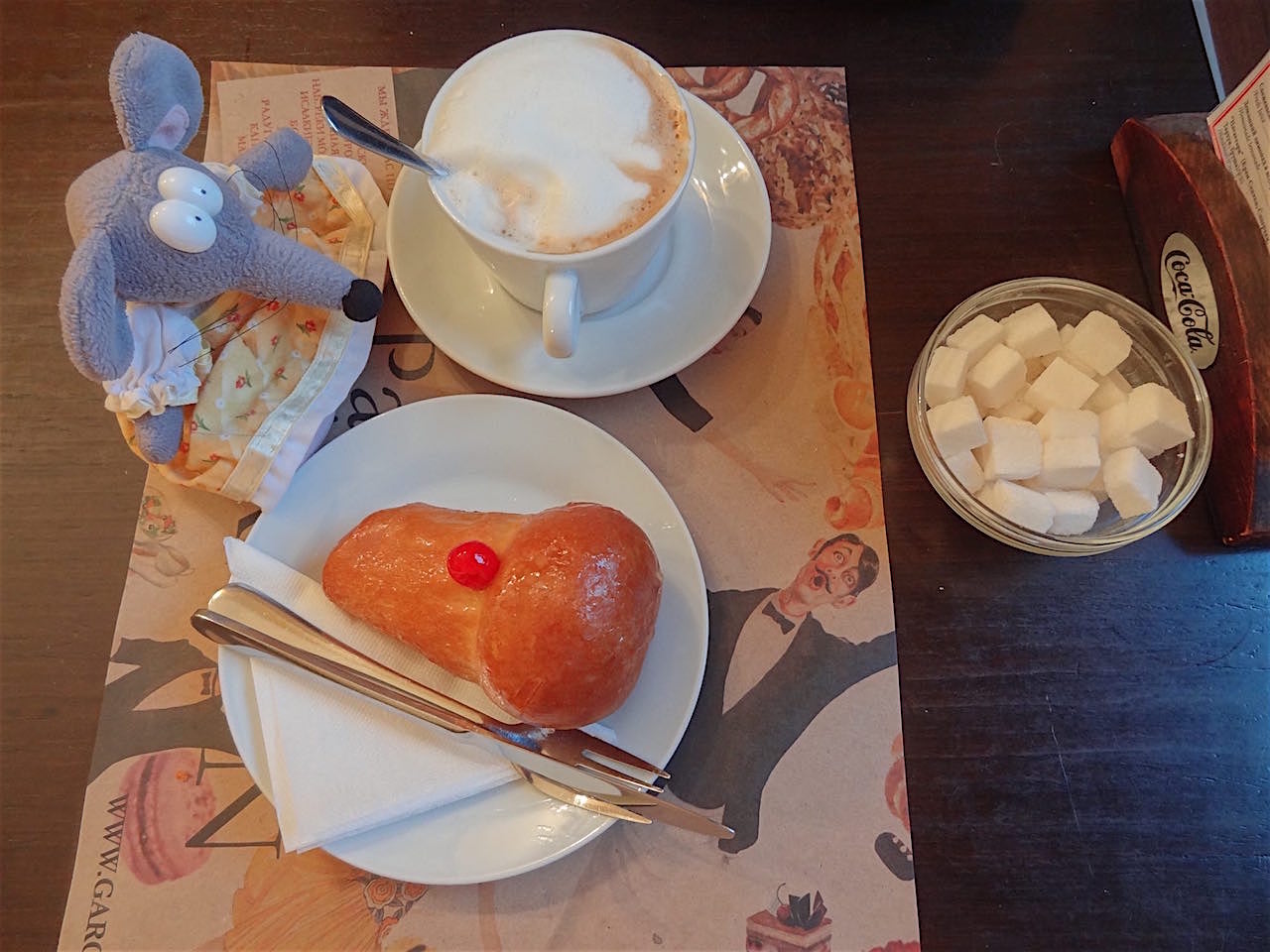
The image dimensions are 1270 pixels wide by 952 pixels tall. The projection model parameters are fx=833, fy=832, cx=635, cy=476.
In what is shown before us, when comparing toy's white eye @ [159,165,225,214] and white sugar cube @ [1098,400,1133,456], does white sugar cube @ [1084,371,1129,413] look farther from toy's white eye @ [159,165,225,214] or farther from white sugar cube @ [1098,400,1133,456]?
toy's white eye @ [159,165,225,214]

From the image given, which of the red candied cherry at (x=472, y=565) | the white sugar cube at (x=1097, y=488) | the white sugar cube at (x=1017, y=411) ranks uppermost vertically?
the white sugar cube at (x=1017, y=411)

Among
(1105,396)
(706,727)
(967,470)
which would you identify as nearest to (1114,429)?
(1105,396)

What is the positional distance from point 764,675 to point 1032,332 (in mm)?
387

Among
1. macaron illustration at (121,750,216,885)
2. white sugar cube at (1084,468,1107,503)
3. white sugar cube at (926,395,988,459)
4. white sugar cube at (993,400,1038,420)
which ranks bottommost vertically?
macaron illustration at (121,750,216,885)

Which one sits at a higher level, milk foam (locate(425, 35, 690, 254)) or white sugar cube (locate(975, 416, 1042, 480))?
milk foam (locate(425, 35, 690, 254))

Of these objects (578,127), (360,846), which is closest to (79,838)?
(360,846)

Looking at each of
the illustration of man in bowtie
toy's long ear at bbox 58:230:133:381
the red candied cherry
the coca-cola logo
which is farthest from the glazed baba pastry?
the coca-cola logo

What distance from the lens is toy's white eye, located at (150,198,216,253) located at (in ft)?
1.90

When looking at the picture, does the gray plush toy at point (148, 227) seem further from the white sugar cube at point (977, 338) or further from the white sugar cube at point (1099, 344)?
the white sugar cube at point (1099, 344)

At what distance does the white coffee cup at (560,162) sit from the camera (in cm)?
63

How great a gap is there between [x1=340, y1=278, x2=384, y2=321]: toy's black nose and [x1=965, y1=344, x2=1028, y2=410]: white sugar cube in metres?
0.52

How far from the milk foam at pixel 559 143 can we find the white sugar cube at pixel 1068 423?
0.38 meters

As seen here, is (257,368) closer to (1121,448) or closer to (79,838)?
(79,838)

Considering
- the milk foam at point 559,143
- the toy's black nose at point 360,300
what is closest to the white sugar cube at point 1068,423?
the milk foam at point 559,143
